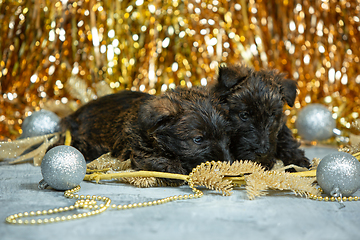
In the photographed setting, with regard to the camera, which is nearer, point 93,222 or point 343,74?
point 93,222

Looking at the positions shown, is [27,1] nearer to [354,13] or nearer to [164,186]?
[164,186]

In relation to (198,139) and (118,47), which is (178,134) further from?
(118,47)

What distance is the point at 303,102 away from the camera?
5379 mm

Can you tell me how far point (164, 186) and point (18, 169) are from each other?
4.67ft

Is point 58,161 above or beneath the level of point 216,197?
above

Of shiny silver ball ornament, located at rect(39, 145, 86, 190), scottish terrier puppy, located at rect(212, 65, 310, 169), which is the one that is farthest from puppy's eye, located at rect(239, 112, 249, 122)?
shiny silver ball ornament, located at rect(39, 145, 86, 190)

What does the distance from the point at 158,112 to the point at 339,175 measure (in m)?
1.21

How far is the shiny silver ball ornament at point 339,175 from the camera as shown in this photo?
1.96 meters

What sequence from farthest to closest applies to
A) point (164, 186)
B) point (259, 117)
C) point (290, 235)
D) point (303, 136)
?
point (303, 136), point (259, 117), point (164, 186), point (290, 235)

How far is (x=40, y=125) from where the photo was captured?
362 cm

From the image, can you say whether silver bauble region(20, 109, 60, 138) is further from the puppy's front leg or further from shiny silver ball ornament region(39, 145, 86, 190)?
the puppy's front leg

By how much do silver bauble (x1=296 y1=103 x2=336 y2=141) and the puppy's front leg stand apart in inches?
41.2

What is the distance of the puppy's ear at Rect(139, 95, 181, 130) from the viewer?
242cm

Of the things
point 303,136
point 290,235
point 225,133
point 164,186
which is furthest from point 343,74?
point 290,235
